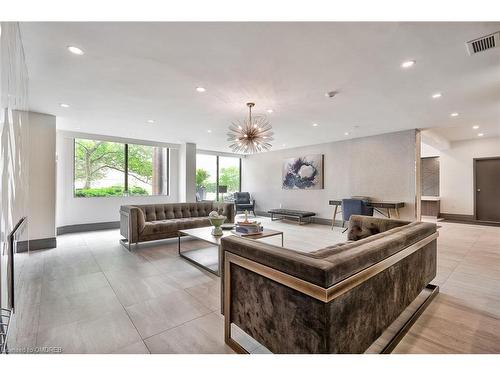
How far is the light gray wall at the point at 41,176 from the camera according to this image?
13.3ft

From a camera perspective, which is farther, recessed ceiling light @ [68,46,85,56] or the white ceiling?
recessed ceiling light @ [68,46,85,56]

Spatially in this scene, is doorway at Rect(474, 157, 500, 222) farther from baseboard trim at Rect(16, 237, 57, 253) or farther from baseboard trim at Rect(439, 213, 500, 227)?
baseboard trim at Rect(16, 237, 57, 253)

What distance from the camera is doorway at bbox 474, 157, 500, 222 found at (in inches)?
266

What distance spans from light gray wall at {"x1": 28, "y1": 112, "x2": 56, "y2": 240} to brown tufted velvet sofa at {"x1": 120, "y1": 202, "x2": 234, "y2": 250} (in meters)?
1.22

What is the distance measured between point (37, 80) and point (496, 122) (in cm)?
852

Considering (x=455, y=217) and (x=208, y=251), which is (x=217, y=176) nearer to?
(x=208, y=251)

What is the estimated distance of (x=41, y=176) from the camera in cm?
414

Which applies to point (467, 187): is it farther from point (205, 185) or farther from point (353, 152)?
point (205, 185)

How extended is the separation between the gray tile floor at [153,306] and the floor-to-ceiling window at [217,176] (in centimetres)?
481

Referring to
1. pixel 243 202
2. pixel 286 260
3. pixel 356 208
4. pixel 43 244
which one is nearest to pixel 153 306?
pixel 286 260

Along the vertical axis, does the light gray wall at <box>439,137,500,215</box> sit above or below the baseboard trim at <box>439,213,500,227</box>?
above

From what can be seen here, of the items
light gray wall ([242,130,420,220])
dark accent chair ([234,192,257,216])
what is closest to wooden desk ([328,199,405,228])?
light gray wall ([242,130,420,220])

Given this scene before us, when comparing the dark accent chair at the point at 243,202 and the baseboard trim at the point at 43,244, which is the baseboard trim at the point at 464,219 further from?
the baseboard trim at the point at 43,244

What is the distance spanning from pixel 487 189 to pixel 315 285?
8.95m
